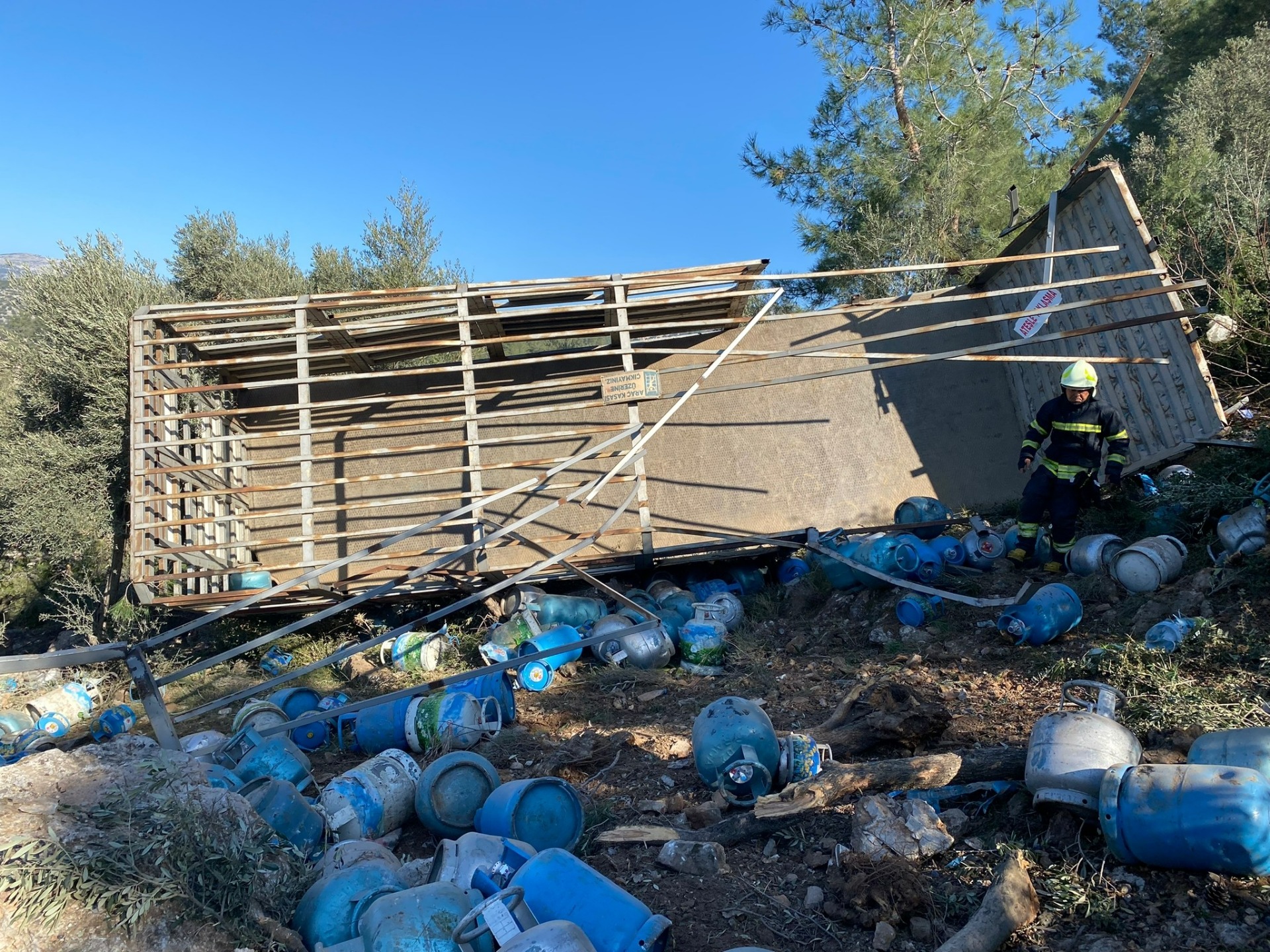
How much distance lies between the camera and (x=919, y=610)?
650 cm

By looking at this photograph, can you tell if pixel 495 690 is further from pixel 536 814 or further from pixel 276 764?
pixel 536 814

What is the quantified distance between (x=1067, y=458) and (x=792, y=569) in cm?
284

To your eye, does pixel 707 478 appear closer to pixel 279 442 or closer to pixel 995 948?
pixel 279 442

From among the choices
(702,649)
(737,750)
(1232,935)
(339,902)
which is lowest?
(1232,935)

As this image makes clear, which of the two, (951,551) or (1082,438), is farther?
(951,551)

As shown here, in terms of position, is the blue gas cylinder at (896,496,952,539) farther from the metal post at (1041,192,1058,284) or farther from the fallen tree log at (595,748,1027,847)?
the fallen tree log at (595,748,1027,847)

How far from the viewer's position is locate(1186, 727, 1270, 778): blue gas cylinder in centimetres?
306

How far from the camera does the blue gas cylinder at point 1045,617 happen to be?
17.9 feet

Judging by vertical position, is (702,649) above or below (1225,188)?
below

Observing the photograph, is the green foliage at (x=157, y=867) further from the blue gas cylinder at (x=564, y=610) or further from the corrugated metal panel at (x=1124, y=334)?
the corrugated metal panel at (x=1124, y=334)

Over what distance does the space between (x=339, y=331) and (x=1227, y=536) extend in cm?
786

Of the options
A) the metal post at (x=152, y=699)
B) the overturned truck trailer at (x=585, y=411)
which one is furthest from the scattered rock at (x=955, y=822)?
the overturned truck trailer at (x=585, y=411)

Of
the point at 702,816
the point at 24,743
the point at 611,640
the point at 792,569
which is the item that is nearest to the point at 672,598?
the point at 792,569

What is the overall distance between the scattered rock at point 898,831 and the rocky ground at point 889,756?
62mm
